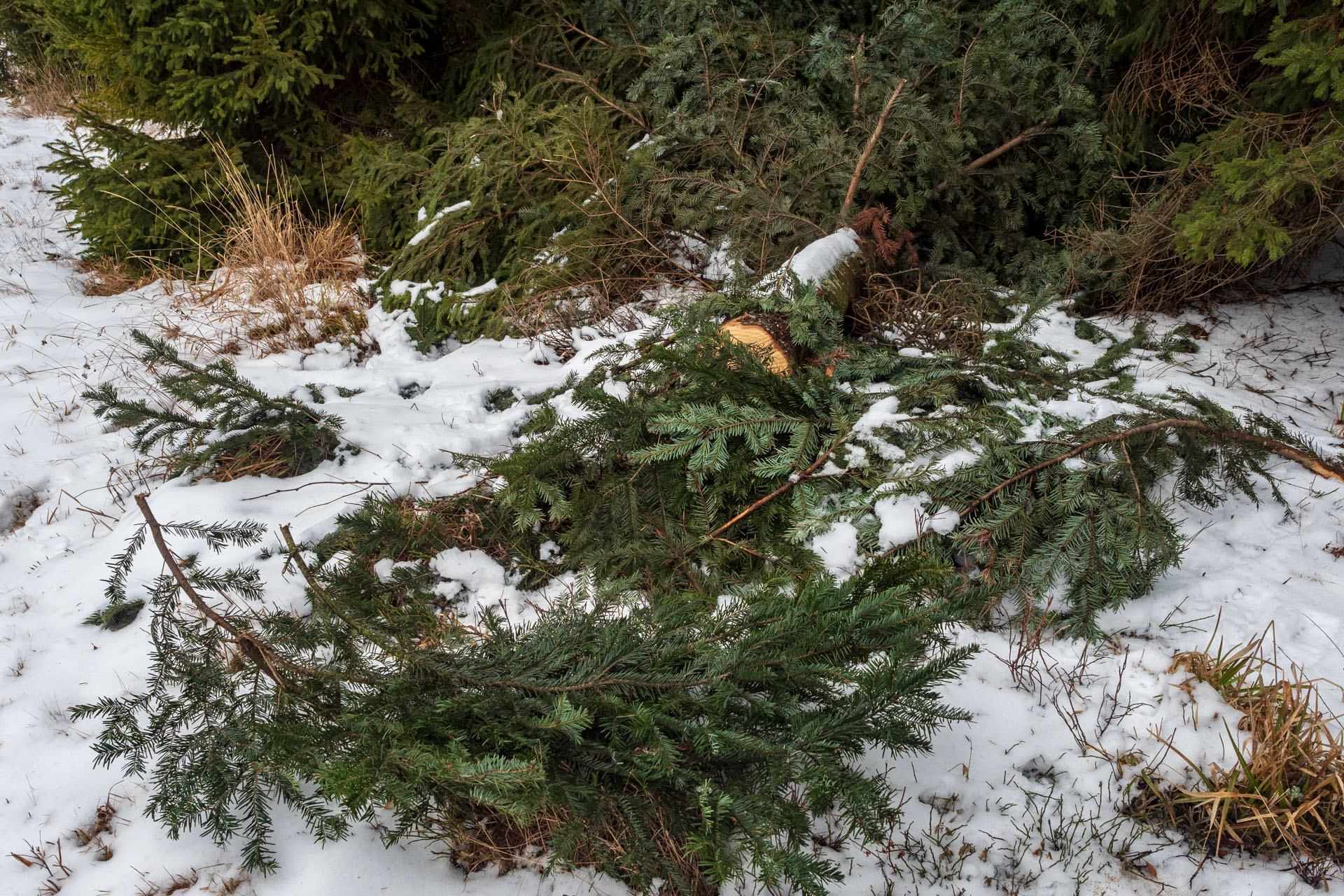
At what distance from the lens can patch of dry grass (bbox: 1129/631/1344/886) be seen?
72.4 inches

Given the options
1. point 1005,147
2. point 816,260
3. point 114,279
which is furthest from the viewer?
point 114,279

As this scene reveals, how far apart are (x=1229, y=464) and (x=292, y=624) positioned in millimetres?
3048

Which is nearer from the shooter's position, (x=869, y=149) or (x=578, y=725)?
(x=578, y=725)

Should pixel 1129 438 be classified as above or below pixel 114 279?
above

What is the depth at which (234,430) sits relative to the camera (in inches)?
135

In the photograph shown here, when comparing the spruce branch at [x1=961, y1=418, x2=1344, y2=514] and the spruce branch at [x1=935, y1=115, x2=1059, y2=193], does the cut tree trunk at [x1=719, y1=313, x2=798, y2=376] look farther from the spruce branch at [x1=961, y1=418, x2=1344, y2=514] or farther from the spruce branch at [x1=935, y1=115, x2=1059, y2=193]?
the spruce branch at [x1=935, y1=115, x2=1059, y2=193]

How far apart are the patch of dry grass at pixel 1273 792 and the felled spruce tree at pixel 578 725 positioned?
771 millimetres

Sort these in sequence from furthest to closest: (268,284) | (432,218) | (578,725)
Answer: (432,218) → (268,284) → (578,725)

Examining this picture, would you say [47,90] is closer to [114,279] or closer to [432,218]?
[114,279]

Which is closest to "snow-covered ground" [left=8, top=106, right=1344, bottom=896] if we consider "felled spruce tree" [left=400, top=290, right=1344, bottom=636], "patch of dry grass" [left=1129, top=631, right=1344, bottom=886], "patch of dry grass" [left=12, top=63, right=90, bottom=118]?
"patch of dry grass" [left=1129, top=631, right=1344, bottom=886]

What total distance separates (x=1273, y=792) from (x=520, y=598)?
7.51 ft

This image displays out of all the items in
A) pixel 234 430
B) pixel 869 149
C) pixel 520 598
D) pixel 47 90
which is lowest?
pixel 520 598

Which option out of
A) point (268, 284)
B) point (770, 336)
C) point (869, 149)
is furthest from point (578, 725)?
point (268, 284)

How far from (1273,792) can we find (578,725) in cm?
174
